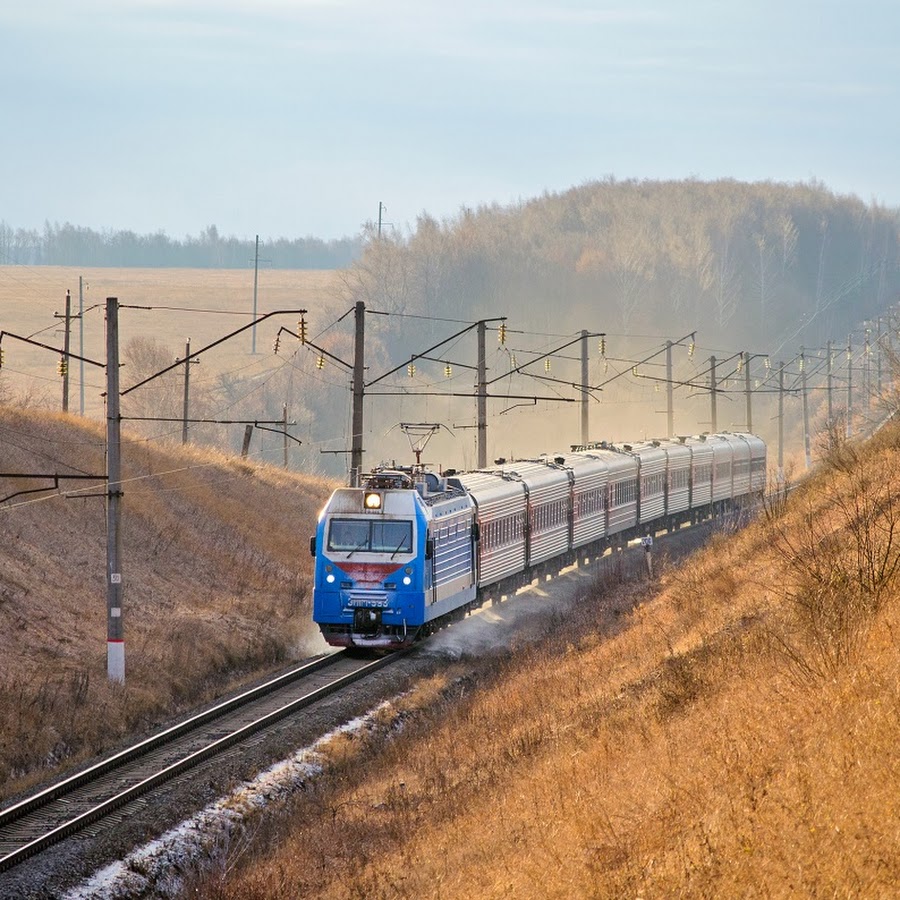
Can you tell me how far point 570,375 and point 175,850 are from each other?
122765mm

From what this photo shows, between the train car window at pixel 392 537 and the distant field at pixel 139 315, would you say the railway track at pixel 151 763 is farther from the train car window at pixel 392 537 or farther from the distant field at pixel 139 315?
the distant field at pixel 139 315

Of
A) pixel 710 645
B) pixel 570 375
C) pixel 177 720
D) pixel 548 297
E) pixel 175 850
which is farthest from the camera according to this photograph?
pixel 548 297

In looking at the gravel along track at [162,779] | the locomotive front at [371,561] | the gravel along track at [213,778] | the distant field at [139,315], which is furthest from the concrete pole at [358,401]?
the distant field at [139,315]

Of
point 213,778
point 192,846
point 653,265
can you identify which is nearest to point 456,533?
point 213,778

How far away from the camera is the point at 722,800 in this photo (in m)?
11.1

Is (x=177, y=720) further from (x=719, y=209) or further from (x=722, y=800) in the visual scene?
(x=719, y=209)

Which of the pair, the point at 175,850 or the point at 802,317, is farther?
the point at 802,317

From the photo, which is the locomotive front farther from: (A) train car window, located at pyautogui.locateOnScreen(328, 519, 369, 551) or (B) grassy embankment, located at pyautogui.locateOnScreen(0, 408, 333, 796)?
(B) grassy embankment, located at pyautogui.locateOnScreen(0, 408, 333, 796)

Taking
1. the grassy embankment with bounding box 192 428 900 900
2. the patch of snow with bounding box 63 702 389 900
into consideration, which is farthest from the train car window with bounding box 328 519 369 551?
the patch of snow with bounding box 63 702 389 900

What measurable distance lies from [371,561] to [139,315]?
428 ft

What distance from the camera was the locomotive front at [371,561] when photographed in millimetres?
26531

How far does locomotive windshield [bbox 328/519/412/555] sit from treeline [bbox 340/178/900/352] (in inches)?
4493

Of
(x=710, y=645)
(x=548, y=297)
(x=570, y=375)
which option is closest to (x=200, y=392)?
(x=570, y=375)

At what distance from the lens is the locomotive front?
87.0ft
